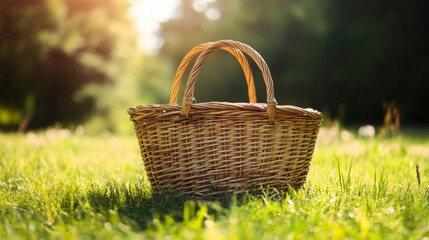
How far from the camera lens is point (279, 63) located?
44.5 feet

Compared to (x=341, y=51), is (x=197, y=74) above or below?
above

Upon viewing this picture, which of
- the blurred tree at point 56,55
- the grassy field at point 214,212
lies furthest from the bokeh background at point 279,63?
the grassy field at point 214,212

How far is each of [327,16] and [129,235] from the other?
1257 cm

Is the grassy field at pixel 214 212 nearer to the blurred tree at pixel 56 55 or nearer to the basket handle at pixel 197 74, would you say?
the basket handle at pixel 197 74

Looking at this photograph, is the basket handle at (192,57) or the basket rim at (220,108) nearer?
the basket rim at (220,108)

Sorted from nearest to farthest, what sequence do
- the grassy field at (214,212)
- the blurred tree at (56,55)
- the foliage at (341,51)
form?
the grassy field at (214,212)
the blurred tree at (56,55)
the foliage at (341,51)

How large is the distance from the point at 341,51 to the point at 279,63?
1693mm

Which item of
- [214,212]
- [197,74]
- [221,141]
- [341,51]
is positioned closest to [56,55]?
[341,51]

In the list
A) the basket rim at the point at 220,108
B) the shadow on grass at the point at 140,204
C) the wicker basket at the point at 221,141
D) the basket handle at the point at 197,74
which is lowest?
the shadow on grass at the point at 140,204

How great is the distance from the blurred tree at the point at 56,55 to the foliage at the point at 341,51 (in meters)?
3.66

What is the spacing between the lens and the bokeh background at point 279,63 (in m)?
11.2

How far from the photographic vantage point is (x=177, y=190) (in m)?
2.37

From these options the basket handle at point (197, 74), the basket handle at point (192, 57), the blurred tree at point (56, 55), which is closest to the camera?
the basket handle at point (197, 74)

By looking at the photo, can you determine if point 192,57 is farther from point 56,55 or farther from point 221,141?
point 56,55
